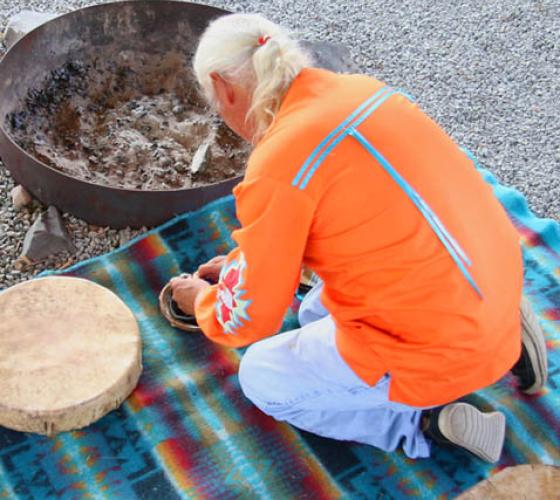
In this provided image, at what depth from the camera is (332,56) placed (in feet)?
13.5

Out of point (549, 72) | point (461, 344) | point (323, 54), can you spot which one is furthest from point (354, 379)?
point (549, 72)

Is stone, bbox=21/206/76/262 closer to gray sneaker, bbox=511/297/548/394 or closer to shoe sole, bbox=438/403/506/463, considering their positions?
shoe sole, bbox=438/403/506/463

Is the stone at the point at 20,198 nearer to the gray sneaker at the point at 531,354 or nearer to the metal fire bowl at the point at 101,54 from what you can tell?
the metal fire bowl at the point at 101,54

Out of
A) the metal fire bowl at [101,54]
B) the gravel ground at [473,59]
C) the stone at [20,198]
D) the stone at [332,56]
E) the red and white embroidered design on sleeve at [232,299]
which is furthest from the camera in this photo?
the stone at [332,56]

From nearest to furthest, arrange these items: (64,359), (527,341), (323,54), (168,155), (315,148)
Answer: (315,148)
(64,359)
(527,341)
(168,155)
(323,54)

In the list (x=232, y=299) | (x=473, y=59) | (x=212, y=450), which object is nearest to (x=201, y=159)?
(x=212, y=450)

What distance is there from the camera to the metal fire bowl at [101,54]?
111 inches

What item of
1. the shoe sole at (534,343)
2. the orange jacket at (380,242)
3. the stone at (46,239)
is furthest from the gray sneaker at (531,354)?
the stone at (46,239)

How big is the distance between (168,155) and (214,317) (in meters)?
1.41

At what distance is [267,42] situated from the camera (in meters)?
1.67

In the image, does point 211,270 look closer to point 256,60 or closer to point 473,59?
Result: point 256,60

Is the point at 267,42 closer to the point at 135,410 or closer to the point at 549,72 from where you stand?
the point at 135,410

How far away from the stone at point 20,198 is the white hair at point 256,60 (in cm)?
162

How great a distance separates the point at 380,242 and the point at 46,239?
173 centimetres
